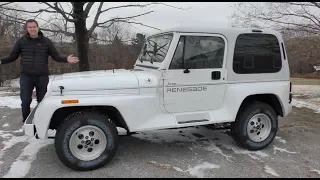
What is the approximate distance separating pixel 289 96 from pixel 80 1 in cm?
589

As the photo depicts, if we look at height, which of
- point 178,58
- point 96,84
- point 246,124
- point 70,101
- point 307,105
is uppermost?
point 178,58

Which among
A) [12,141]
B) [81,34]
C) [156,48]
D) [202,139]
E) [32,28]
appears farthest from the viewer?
[81,34]

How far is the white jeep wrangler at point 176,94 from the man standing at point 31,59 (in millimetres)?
669

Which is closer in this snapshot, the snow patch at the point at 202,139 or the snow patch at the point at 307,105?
the snow patch at the point at 202,139

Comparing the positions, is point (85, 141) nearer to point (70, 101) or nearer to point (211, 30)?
point (70, 101)

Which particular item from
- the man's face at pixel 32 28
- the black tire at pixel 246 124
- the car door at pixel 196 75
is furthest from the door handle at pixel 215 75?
the man's face at pixel 32 28

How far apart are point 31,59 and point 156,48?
2026mm

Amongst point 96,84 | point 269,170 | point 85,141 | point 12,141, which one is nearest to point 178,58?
point 96,84

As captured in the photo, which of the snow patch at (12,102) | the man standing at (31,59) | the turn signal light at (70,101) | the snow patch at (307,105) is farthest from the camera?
the snow patch at (307,105)

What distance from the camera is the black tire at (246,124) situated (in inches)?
178

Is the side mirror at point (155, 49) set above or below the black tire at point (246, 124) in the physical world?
above

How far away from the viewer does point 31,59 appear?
4.73m

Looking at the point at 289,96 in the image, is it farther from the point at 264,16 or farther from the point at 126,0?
the point at 264,16

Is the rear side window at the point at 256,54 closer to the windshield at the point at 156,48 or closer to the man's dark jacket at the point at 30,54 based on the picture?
the windshield at the point at 156,48
